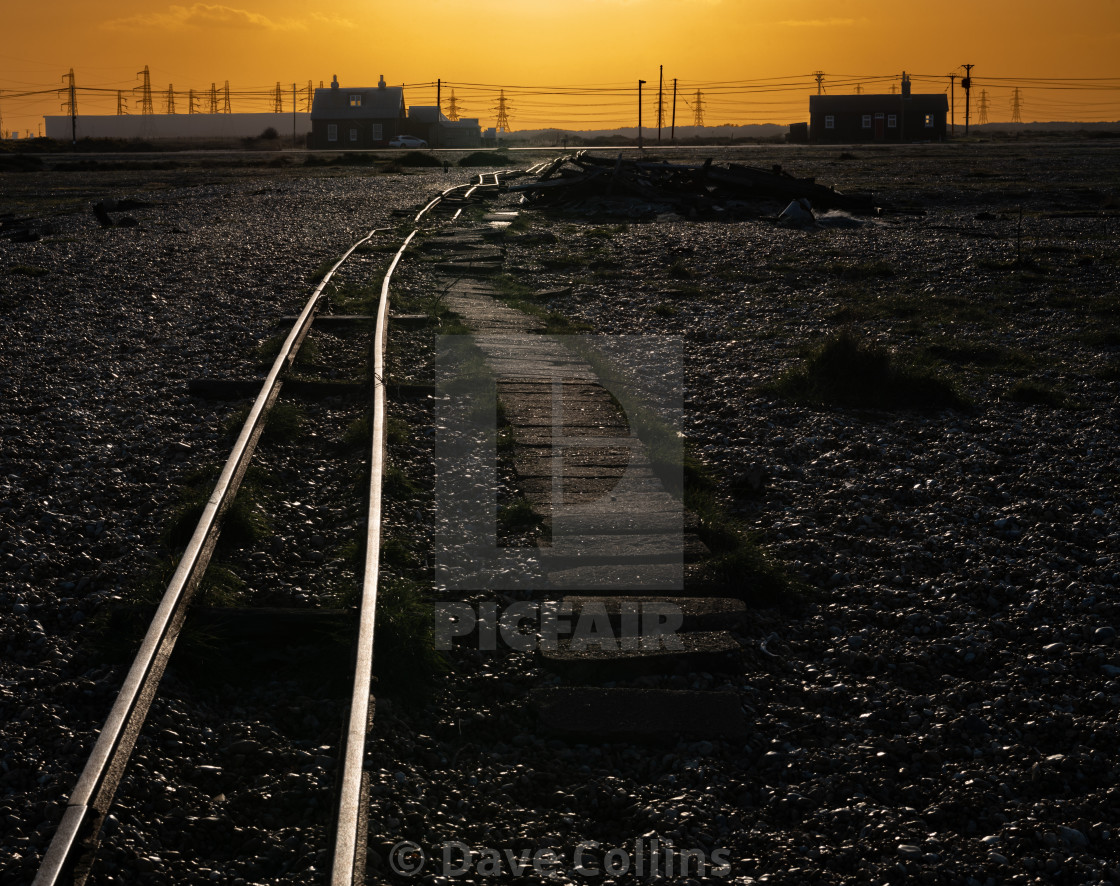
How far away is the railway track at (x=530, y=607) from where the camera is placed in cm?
281

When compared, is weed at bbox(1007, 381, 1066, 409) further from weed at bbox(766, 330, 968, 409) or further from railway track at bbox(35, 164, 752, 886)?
railway track at bbox(35, 164, 752, 886)

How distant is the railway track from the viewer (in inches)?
111

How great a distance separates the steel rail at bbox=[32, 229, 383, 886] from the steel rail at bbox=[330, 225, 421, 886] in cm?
67

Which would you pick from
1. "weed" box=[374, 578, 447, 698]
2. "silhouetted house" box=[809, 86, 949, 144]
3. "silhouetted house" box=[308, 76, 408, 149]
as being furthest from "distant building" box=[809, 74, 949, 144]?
"weed" box=[374, 578, 447, 698]

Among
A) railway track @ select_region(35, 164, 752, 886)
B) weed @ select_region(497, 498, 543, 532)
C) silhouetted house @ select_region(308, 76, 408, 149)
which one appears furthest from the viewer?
silhouetted house @ select_region(308, 76, 408, 149)

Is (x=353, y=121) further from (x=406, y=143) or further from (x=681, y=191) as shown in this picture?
(x=681, y=191)

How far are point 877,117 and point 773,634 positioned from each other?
99.5 meters

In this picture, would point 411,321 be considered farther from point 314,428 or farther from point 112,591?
point 112,591

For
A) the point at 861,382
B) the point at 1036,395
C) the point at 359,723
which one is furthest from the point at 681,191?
the point at 359,723

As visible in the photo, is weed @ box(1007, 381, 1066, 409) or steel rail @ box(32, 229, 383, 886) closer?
steel rail @ box(32, 229, 383, 886)

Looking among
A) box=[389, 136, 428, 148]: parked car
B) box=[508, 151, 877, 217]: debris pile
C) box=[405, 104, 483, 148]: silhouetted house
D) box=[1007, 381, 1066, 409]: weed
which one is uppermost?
box=[405, 104, 483, 148]: silhouetted house

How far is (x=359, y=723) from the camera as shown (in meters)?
3.17

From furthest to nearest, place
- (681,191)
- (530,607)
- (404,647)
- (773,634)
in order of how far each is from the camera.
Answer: (681,191), (530,607), (773,634), (404,647)

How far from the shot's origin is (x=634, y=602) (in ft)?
13.9
